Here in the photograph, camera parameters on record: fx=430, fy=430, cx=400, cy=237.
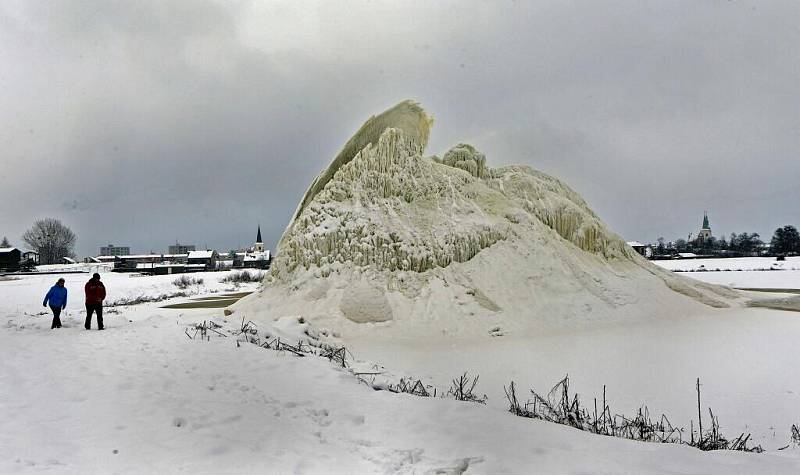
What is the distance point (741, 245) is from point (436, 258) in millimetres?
105470

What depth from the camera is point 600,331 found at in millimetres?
12961

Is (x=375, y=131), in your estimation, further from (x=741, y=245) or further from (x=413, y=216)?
(x=741, y=245)

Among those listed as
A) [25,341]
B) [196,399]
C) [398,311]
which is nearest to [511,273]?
[398,311]

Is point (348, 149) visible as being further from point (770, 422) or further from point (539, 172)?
point (770, 422)

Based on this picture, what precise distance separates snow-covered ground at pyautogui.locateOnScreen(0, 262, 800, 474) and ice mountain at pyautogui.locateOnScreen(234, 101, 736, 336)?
2022 millimetres

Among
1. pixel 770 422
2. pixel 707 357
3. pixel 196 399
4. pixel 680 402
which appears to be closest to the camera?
pixel 196 399

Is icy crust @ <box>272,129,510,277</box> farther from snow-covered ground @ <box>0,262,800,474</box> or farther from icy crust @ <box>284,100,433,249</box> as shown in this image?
snow-covered ground @ <box>0,262,800,474</box>

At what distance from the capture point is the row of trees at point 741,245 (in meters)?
74.3

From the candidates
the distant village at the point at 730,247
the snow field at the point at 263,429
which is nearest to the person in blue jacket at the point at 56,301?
the snow field at the point at 263,429

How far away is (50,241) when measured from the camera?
76188mm

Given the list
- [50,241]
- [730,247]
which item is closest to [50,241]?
[50,241]

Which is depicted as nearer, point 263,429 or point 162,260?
point 263,429

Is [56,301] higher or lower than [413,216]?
lower

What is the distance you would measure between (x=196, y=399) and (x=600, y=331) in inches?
443
